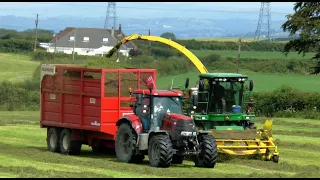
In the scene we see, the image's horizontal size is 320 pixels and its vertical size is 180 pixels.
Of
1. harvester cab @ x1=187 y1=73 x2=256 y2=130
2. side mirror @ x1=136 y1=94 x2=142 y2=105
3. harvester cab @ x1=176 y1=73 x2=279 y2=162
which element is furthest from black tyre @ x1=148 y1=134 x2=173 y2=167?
harvester cab @ x1=187 y1=73 x2=256 y2=130

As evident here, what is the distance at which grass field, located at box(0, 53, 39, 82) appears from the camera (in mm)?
68500

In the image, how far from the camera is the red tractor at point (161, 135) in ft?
60.3

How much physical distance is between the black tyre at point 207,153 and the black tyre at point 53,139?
Result: 6399 millimetres

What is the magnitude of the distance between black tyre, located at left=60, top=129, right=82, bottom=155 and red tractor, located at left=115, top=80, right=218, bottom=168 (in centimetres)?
258

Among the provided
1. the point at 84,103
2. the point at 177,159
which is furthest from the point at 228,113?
the point at 84,103

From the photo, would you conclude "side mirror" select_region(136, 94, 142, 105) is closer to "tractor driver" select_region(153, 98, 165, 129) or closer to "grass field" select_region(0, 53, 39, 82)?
"tractor driver" select_region(153, 98, 165, 129)

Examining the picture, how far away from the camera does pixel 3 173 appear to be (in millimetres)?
15836

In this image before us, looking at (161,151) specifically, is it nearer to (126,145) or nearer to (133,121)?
(133,121)

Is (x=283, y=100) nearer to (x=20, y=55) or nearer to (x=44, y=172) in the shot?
(x=44, y=172)

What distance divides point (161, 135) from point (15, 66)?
2183 inches

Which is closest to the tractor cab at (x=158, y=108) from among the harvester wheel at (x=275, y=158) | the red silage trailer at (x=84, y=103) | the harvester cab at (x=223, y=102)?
the red silage trailer at (x=84, y=103)

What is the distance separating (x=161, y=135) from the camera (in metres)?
18.6

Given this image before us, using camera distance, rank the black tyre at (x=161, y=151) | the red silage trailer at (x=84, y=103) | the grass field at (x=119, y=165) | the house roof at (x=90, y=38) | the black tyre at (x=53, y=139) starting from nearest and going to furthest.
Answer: the grass field at (x=119, y=165) → the black tyre at (x=161, y=151) → the red silage trailer at (x=84, y=103) → the black tyre at (x=53, y=139) → the house roof at (x=90, y=38)

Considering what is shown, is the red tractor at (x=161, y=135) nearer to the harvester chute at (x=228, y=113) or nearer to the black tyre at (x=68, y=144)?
the harvester chute at (x=228, y=113)
